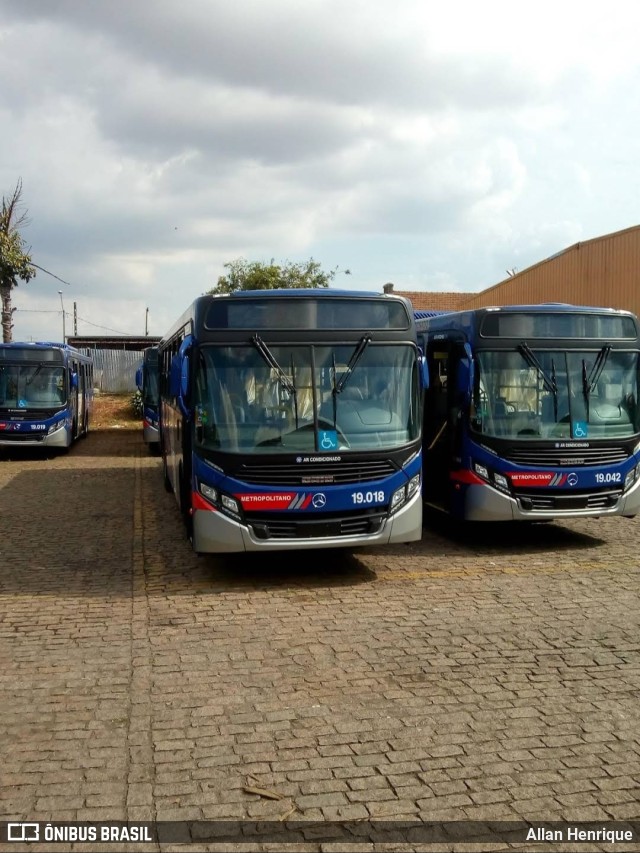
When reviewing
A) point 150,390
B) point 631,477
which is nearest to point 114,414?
point 150,390

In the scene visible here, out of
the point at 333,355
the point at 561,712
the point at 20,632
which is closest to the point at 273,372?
the point at 333,355

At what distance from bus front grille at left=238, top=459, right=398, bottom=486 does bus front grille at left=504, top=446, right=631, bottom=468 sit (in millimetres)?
2269

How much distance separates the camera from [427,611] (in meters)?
7.87

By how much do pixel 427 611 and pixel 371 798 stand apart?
142 inches

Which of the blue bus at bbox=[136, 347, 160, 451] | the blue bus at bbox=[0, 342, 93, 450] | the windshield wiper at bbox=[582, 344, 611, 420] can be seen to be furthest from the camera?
the blue bus at bbox=[136, 347, 160, 451]

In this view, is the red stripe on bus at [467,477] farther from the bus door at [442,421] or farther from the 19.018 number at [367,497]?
the 19.018 number at [367,497]

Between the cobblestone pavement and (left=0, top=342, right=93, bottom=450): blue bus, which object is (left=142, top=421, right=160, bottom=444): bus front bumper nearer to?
(left=0, top=342, right=93, bottom=450): blue bus

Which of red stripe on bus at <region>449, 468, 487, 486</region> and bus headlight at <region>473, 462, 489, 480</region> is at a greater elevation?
bus headlight at <region>473, 462, 489, 480</region>

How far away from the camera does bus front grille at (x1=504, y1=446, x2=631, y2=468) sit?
33.6 feet

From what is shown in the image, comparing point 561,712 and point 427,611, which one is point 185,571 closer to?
point 427,611

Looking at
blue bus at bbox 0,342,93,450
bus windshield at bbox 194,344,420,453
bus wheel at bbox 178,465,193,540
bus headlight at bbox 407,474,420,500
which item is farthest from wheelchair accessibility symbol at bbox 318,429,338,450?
blue bus at bbox 0,342,93,450

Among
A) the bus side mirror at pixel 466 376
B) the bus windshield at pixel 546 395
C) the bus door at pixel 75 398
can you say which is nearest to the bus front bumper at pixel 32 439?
the bus door at pixel 75 398

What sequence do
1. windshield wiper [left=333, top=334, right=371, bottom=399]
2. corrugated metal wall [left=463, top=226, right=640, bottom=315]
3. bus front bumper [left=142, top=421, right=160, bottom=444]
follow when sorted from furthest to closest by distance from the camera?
bus front bumper [left=142, top=421, right=160, bottom=444], corrugated metal wall [left=463, top=226, right=640, bottom=315], windshield wiper [left=333, top=334, right=371, bottom=399]

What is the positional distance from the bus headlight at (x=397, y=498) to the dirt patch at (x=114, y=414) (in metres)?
27.6
